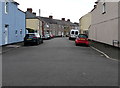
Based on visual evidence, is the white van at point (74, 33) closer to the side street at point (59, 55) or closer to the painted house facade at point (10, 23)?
the side street at point (59, 55)

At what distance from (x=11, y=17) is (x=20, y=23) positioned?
5785 mm

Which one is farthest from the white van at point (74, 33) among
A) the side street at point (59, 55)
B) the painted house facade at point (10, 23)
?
the painted house facade at point (10, 23)

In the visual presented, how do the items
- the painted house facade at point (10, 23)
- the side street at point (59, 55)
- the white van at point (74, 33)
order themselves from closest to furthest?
the side street at point (59, 55) → the painted house facade at point (10, 23) → the white van at point (74, 33)

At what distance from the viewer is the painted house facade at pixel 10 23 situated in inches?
897

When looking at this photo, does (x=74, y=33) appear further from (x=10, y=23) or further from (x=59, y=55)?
(x=59, y=55)

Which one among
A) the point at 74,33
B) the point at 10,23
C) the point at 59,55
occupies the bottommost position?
the point at 59,55

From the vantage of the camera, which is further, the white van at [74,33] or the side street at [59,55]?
the white van at [74,33]

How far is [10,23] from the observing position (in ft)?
85.5

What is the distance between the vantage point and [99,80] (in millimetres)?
6742

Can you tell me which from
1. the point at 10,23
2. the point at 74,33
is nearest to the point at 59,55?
the point at 10,23

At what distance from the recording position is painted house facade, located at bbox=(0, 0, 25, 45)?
22.8 meters

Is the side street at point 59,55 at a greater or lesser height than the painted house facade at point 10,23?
lesser

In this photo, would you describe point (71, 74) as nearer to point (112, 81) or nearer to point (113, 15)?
point (112, 81)

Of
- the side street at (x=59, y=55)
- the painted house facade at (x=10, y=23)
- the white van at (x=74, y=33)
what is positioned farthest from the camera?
the white van at (x=74, y=33)
